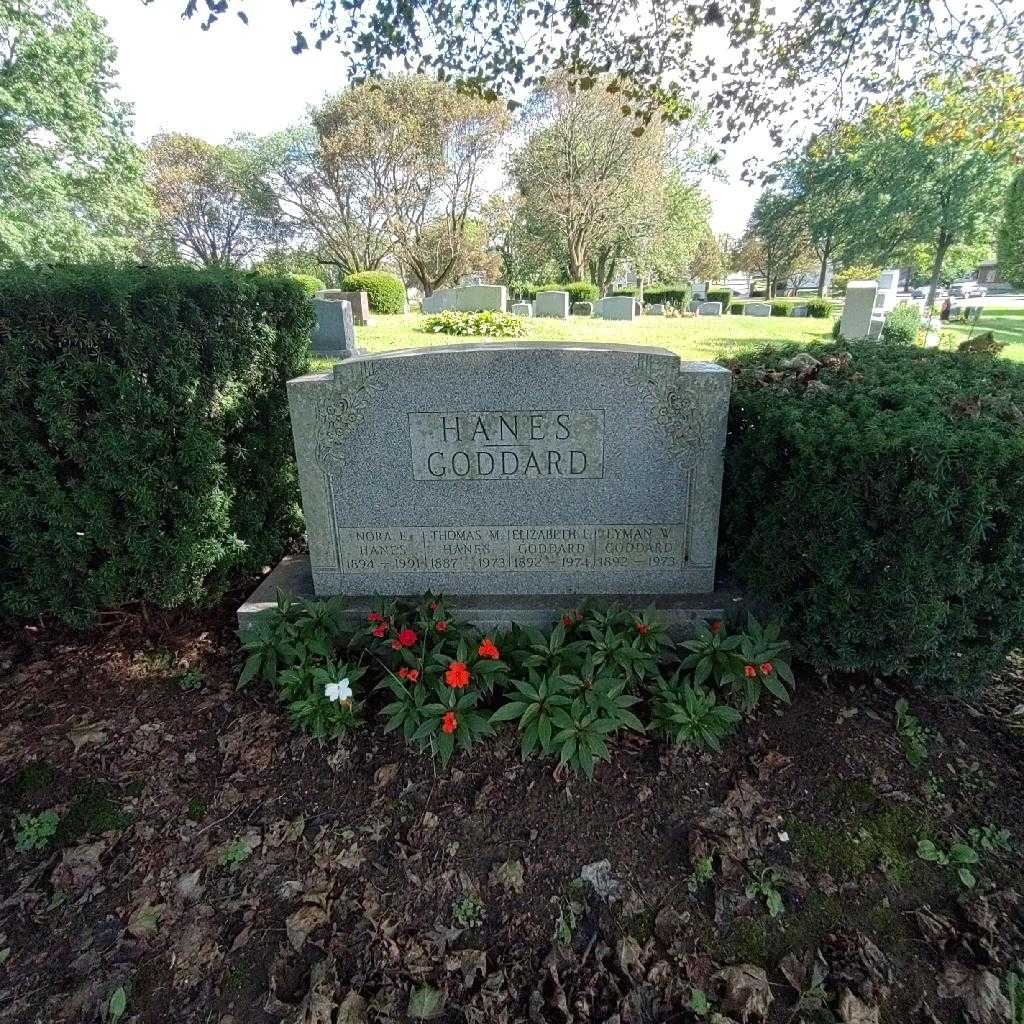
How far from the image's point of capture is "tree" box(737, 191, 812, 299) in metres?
44.1

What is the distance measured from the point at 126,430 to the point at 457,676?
195cm

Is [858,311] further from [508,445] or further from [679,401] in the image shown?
[508,445]

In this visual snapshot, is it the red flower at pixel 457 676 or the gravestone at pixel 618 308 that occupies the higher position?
the gravestone at pixel 618 308

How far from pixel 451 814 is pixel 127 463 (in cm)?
221

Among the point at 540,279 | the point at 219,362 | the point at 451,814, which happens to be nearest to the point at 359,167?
the point at 540,279

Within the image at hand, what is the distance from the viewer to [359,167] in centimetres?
2895

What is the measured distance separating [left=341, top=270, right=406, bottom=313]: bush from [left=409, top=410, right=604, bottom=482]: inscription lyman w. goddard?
65.3ft

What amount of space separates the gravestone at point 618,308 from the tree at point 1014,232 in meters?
20.9

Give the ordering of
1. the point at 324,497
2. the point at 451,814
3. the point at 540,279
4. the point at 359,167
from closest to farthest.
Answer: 1. the point at 451,814
2. the point at 324,497
3. the point at 359,167
4. the point at 540,279

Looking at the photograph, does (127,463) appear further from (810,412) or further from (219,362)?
(810,412)

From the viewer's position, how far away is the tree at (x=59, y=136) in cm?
1747

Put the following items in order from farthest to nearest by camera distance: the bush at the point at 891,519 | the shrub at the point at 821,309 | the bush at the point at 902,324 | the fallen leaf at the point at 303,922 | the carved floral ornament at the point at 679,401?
the shrub at the point at 821,309 → the bush at the point at 902,324 → the carved floral ornament at the point at 679,401 → the bush at the point at 891,519 → the fallen leaf at the point at 303,922

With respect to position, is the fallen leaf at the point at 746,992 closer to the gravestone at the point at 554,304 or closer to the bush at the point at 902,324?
the bush at the point at 902,324

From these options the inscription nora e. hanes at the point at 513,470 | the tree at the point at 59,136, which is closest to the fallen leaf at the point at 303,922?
the inscription nora e. hanes at the point at 513,470
